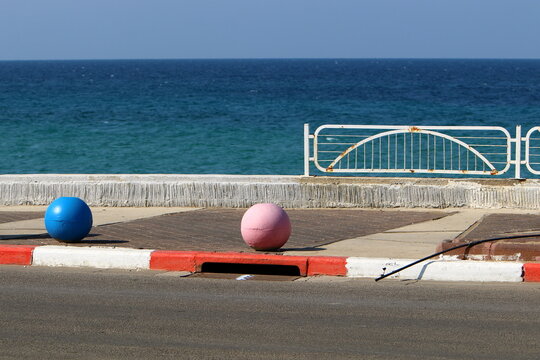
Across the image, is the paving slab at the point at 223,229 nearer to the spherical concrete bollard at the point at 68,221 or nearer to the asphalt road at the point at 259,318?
the spherical concrete bollard at the point at 68,221

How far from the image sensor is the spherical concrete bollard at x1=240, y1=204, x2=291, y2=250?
10.1 m

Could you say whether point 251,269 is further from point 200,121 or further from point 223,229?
point 200,121

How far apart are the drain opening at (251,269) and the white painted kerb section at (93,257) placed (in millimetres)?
626

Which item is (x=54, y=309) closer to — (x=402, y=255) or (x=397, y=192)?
(x=402, y=255)

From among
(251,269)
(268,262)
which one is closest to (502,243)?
(268,262)

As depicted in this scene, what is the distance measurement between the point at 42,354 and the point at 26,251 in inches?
156

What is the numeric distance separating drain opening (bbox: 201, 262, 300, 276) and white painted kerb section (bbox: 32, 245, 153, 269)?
24.6 inches

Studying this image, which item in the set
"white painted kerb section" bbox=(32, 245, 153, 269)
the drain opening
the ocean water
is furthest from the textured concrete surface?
the ocean water

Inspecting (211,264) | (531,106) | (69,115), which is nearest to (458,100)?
(531,106)

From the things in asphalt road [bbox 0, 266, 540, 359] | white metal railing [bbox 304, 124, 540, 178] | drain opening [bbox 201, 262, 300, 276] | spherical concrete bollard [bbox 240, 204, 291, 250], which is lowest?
asphalt road [bbox 0, 266, 540, 359]

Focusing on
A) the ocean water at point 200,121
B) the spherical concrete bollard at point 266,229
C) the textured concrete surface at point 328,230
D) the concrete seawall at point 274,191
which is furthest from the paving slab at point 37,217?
the ocean water at point 200,121

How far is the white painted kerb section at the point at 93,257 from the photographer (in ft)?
32.6

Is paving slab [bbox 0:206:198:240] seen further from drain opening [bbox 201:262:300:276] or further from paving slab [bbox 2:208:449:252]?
drain opening [bbox 201:262:300:276]

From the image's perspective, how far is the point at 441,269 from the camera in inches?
362
